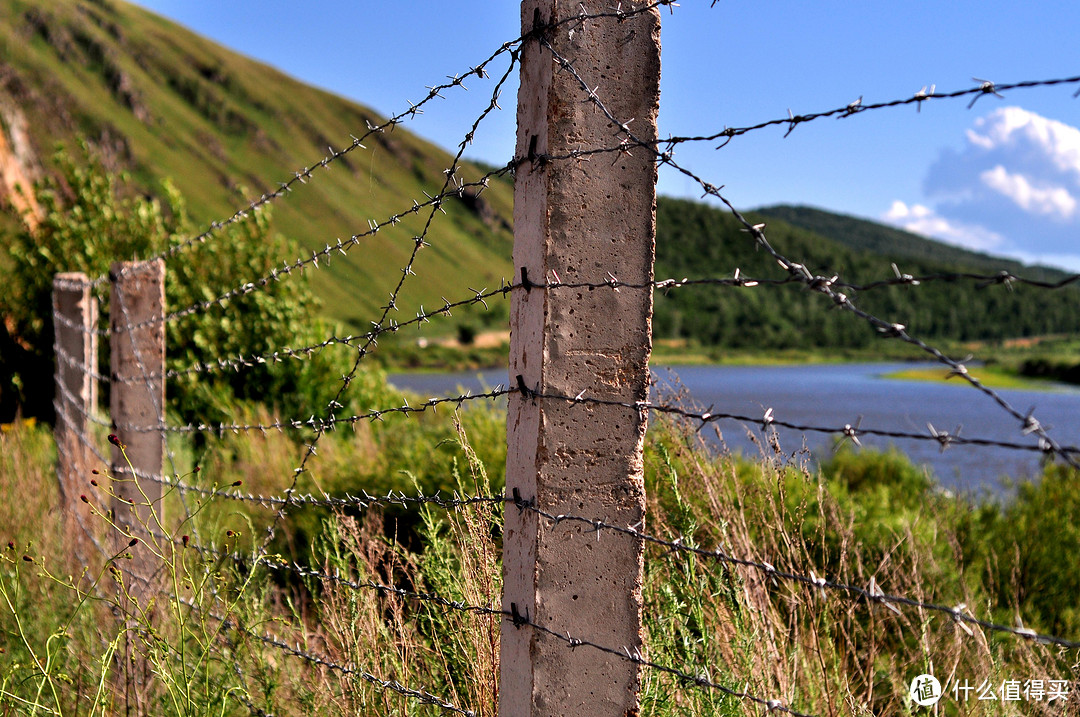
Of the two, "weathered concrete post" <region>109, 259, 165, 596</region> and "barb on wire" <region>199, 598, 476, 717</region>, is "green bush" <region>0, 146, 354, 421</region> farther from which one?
"barb on wire" <region>199, 598, 476, 717</region>

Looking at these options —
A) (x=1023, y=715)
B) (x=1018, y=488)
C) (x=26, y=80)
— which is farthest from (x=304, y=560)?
(x=26, y=80)

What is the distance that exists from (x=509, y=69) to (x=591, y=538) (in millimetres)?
990

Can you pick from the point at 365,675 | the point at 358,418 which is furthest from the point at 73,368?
the point at 365,675

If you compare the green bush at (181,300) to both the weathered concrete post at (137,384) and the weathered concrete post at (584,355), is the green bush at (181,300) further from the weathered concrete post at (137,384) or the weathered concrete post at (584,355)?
the weathered concrete post at (584,355)

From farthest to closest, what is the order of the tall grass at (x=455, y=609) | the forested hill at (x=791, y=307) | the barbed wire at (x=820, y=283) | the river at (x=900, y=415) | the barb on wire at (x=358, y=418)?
the forested hill at (x=791, y=307)
the river at (x=900, y=415)
the tall grass at (x=455, y=609)
the barb on wire at (x=358, y=418)
the barbed wire at (x=820, y=283)

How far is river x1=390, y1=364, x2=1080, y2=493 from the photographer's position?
9.58 ft

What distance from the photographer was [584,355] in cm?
162

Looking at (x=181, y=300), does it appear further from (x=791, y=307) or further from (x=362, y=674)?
(x=791, y=307)

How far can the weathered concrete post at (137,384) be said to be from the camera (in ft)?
11.9

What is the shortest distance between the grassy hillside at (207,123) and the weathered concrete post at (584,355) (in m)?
68.0

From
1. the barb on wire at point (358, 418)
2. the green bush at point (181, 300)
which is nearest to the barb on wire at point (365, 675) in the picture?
the barb on wire at point (358, 418)

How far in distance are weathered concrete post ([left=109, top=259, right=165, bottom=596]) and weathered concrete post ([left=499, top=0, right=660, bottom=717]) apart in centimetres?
256

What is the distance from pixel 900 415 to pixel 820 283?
4694cm

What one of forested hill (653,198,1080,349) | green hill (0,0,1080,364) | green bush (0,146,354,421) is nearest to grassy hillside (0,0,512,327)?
green hill (0,0,1080,364)
